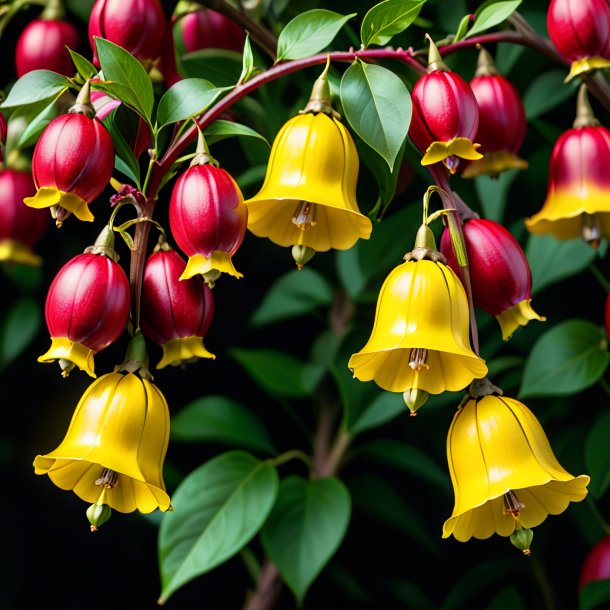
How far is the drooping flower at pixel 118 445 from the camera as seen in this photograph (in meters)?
0.54

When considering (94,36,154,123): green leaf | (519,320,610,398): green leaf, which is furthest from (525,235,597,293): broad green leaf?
(94,36,154,123): green leaf

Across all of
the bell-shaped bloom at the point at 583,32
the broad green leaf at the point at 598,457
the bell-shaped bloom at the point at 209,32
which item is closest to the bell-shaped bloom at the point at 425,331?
the bell-shaped bloom at the point at 583,32

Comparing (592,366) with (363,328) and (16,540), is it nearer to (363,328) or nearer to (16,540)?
(363,328)

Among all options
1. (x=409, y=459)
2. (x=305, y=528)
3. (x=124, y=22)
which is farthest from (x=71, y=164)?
(x=409, y=459)

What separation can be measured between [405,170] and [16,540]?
2.45 feet

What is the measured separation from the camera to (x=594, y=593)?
2.54 feet

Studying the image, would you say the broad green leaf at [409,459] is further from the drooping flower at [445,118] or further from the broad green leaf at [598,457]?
the drooping flower at [445,118]

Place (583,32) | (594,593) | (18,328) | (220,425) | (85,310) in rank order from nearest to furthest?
(85,310) < (583,32) < (594,593) < (220,425) < (18,328)

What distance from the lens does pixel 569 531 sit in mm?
1057

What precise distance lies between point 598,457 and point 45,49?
625mm

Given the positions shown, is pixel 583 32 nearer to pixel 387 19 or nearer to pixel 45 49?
pixel 387 19

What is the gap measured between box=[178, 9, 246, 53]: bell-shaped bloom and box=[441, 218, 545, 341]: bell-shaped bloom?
387 millimetres

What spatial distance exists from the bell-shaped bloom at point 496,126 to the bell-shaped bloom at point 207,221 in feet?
0.85

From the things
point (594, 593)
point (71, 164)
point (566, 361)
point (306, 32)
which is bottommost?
point (594, 593)
